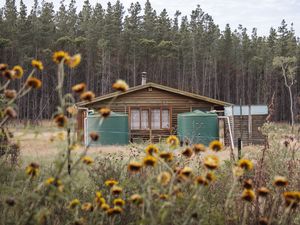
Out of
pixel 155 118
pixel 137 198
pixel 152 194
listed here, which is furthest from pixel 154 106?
pixel 137 198

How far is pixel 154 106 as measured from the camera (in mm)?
22391

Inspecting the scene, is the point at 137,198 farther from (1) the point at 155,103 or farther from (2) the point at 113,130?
(1) the point at 155,103

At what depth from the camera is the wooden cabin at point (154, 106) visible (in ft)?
72.8

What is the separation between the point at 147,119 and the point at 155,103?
0.94 m

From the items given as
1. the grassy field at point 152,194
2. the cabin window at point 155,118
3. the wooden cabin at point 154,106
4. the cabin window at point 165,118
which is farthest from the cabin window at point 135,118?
the grassy field at point 152,194

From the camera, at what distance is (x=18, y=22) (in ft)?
173

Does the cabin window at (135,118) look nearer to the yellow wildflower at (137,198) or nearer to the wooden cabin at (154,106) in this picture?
the wooden cabin at (154,106)

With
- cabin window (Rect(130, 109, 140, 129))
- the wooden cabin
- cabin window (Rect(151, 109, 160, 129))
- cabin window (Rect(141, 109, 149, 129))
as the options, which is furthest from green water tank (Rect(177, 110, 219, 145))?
cabin window (Rect(130, 109, 140, 129))

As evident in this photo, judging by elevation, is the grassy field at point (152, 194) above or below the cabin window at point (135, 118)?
below

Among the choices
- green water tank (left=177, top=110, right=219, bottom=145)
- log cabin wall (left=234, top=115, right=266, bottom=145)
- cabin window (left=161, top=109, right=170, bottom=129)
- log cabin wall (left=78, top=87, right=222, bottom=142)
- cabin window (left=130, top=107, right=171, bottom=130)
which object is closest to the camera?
green water tank (left=177, top=110, right=219, bottom=145)

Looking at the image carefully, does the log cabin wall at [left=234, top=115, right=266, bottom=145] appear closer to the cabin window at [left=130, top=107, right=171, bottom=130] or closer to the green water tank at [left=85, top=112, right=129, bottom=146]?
the cabin window at [left=130, top=107, right=171, bottom=130]

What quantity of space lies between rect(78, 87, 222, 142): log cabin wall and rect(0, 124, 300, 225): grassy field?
16099 millimetres

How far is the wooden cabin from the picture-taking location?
874 inches

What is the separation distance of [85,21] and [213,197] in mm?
62524
